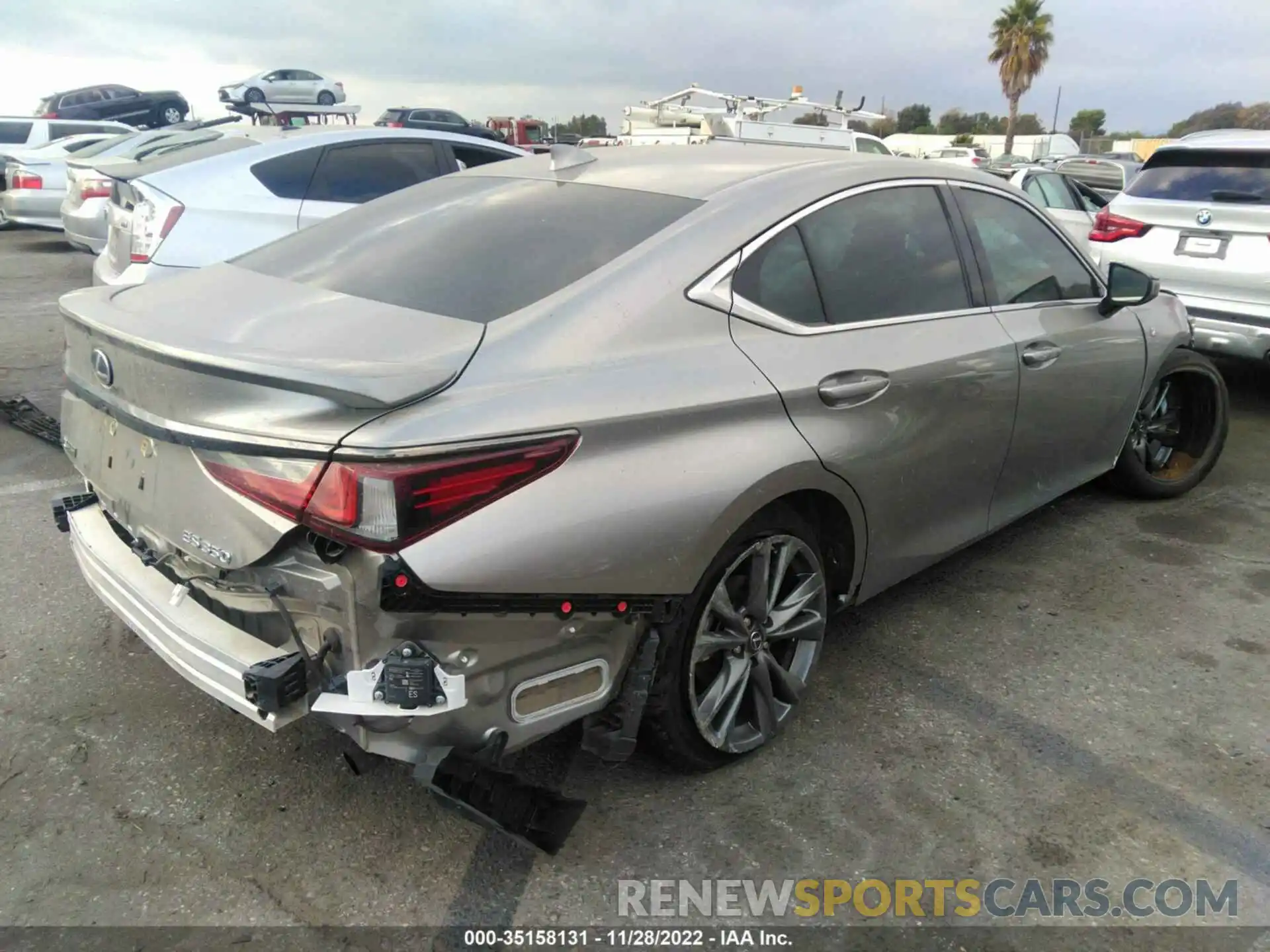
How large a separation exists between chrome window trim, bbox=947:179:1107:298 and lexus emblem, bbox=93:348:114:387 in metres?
2.74

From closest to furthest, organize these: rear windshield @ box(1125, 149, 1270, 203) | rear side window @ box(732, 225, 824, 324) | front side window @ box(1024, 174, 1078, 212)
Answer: rear side window @ box(732, 225, 824, 324) → rear windshield @ box(1125, 149, 1270, 203) → front side window @ box(1024, 174, 1078, 212)

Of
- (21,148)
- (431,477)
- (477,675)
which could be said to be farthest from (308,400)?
(21,148)

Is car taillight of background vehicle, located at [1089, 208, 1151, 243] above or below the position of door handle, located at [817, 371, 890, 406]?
above

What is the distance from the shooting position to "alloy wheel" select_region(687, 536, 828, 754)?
258cm

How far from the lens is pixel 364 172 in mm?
6449

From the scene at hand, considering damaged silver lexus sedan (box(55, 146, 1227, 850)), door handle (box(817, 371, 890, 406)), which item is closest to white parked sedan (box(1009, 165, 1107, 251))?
damaged silver lexus sedan (box(55, 146, 1227, 850))

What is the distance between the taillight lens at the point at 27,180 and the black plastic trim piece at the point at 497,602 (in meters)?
14.1

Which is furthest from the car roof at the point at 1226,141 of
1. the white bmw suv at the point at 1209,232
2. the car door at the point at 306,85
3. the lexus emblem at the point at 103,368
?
the car door at the point at 306,85

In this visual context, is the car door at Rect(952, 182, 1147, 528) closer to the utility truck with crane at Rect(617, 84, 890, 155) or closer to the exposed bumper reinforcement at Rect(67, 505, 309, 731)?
the exposed bumper reinforcement at Rect(67, 505, 309, 731)

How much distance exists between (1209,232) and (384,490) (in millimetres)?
5936

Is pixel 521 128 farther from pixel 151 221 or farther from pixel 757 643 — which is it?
pixel 757 643

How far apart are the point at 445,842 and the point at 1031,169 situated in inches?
399

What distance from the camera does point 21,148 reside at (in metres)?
15.8

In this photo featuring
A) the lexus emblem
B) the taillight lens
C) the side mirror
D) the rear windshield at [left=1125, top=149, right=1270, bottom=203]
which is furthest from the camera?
the taillight lens
